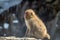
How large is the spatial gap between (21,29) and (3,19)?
2.02ft

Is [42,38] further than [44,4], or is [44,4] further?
[44,4]

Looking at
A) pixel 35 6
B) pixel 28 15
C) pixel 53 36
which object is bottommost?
pixel 53 36

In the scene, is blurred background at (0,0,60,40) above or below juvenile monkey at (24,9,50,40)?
below

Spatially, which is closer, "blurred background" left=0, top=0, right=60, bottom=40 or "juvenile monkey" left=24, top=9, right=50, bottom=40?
"juvenile monkey" left=24, top=9, right=50, bottom=40

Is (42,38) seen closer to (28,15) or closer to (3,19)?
(28,15)

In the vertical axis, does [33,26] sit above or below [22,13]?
above

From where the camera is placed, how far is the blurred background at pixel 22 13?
731cm

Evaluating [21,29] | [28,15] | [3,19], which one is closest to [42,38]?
[28,15]

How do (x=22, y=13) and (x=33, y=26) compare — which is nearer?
(x=33, y=26)

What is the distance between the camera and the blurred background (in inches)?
288

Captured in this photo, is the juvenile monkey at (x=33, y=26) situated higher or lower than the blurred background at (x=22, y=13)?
higher

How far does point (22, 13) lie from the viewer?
754 centimetres

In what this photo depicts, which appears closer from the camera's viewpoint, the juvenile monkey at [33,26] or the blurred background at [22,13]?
the juvenile monkey at [33,26]

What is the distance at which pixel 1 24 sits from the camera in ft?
24.5
